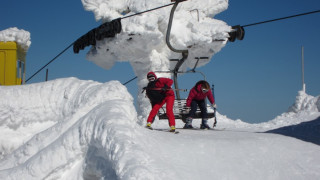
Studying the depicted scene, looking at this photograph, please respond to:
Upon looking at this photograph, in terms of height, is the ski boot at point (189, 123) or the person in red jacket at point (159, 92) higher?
the person in red jacket at point (159, 92)

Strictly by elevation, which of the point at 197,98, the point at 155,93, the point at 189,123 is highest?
the point at 155,93

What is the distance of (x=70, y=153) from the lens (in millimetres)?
5191

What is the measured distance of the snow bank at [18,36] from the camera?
12.7 meters

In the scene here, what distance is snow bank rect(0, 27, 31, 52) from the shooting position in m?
12.7

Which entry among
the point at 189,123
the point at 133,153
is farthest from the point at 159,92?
the point at 133,153

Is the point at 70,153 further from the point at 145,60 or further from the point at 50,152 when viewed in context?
the point at 145,60

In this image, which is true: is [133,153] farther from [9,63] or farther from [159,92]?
[9,63]

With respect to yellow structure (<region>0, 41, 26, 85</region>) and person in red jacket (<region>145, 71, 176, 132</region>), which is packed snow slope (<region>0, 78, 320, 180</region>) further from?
yellow structure (<region>0, 41, 26, 85</region>)

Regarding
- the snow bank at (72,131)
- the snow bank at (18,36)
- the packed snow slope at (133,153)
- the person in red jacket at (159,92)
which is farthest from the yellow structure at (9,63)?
the person in red jacket at (159,92)

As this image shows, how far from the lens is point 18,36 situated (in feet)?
42.4

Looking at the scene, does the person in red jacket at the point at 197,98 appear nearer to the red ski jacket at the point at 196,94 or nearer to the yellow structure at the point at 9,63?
the red ski jacket at the point at 196,94

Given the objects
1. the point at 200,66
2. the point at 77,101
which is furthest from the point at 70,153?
the point at 200,66

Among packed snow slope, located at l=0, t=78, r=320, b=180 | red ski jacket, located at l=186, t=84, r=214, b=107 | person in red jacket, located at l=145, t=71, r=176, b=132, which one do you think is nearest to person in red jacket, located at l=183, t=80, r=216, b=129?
red ski jacket, located at l=186, t=84, r=214, b=107

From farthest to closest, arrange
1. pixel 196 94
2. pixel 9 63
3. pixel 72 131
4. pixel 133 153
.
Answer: pixel 9 63 < pixel 196 94 < pixel 72 131 < pixel 133 153
